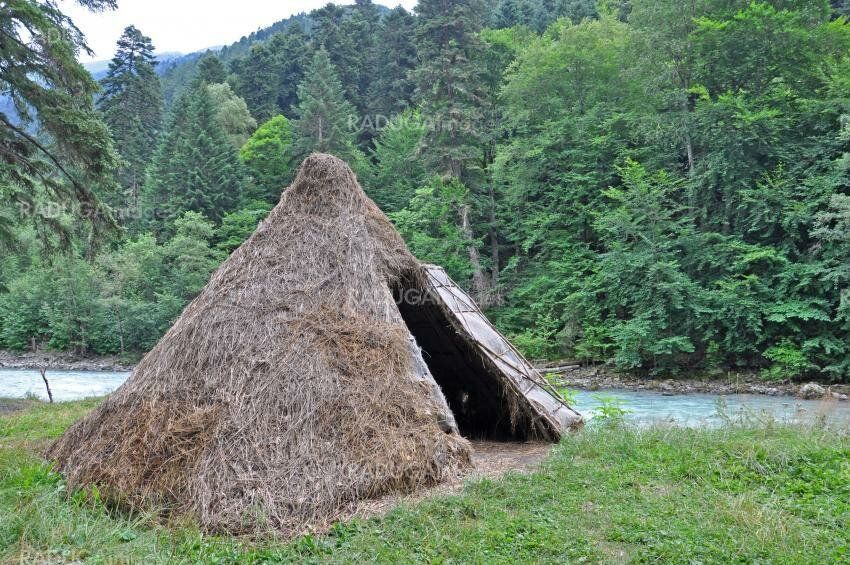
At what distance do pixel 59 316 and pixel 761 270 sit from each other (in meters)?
36.2

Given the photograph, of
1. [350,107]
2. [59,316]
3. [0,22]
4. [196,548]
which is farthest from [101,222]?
[350,107]

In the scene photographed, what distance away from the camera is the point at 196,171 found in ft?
118

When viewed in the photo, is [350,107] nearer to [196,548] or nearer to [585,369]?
[585,369]

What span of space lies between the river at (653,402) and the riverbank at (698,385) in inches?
22.6

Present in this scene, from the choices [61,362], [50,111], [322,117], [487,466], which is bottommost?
[61,362]

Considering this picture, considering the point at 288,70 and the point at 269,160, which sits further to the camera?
the point at 288,70

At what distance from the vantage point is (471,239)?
96.0 ft

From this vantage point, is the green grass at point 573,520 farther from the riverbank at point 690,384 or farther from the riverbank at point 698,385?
the riverbank at point 698,385

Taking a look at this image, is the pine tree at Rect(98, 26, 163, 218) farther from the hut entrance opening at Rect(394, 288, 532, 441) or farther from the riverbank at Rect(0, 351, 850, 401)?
the hut entrance opening at Rect(394, 288, 532, 441)

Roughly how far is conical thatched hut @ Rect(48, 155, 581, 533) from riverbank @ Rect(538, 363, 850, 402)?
9.16 meters

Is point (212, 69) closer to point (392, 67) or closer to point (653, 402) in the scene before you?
point (392, 67)

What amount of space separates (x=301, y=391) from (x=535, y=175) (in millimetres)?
25285

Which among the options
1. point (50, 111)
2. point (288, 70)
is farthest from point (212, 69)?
point (50, 111)

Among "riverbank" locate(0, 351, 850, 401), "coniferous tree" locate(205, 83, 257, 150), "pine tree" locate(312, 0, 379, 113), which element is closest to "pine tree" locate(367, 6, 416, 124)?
"pine tree" locate(312, 0, 379, 113)
